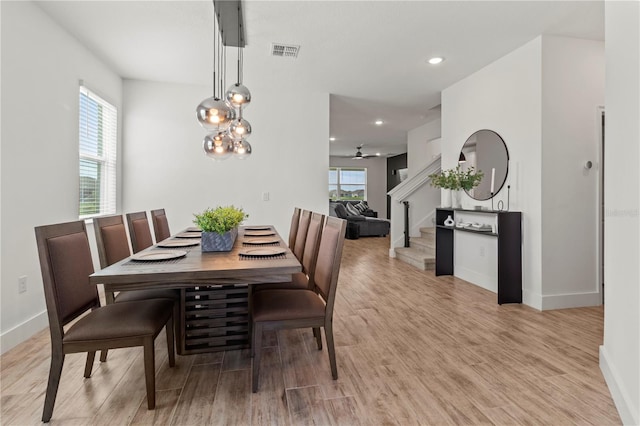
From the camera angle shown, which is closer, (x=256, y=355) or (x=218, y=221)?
(x=256, y=355)

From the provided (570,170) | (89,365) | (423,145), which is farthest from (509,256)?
(423,145)

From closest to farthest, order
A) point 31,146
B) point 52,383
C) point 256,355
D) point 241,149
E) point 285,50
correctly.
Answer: point 52,383 → point 256,355 → point 31,146 → point 241,149 → point 285,50

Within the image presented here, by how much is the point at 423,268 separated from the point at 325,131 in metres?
2.57

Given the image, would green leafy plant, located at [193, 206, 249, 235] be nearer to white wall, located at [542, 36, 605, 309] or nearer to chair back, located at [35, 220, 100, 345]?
chair back, located at [35, 220, 100, 345]

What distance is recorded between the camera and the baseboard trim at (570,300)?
3314 millimetres

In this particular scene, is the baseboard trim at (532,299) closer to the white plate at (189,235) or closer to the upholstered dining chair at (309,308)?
the upholstered dining chair at (309,308)

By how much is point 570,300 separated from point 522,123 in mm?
1877

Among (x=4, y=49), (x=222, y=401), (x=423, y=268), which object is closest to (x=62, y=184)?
(x=4, y=49)

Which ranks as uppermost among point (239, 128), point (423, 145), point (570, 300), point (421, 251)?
point (423, 145)

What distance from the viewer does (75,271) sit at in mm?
1757

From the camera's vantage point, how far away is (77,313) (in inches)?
69.1

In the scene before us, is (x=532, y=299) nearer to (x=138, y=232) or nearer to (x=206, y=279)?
(x=206, y=279)

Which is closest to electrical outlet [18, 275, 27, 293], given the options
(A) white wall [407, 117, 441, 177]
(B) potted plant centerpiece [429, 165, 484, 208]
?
(B) potted plant centerpiece [429, 165, 484, 208]

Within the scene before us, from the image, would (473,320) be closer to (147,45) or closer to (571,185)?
(571,185)
